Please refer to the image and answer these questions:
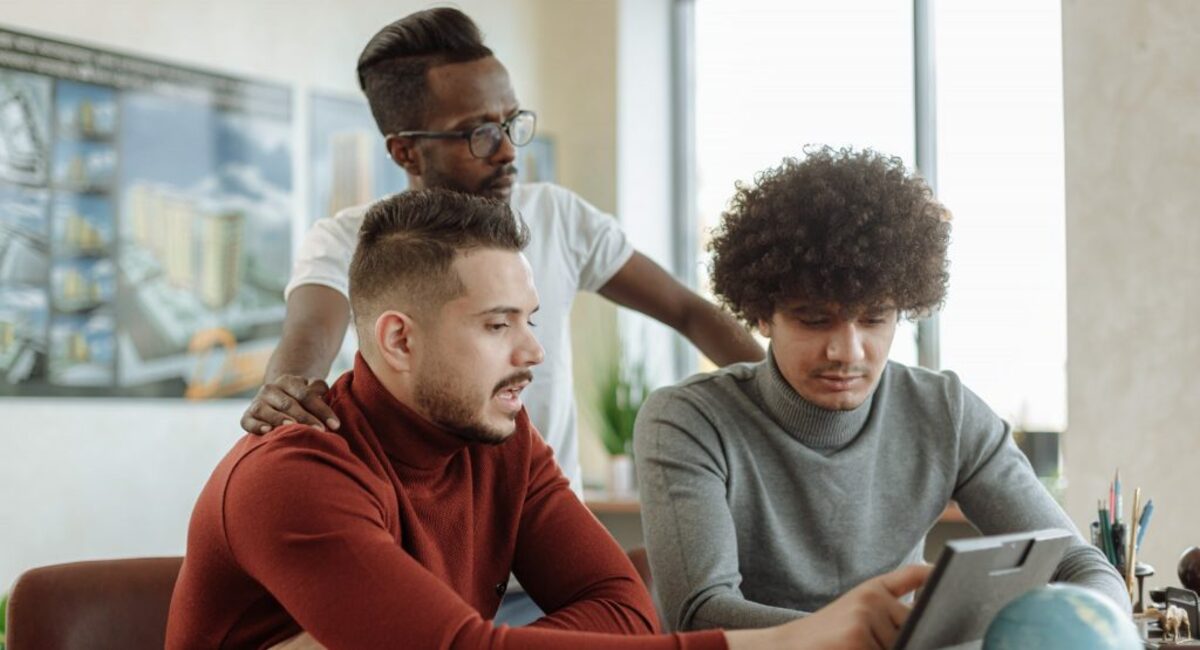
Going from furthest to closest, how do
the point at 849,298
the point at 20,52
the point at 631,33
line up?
the point at 631,33 < the point at 20,52 < the point at 849,298

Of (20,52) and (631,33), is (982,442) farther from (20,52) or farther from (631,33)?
(631,33)

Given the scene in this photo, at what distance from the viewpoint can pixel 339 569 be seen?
136cm

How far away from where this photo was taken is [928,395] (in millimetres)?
2014

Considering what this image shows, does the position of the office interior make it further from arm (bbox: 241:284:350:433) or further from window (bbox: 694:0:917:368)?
arm (bbox: 241:284:350:433)

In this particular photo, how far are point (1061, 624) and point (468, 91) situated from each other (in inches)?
57.0

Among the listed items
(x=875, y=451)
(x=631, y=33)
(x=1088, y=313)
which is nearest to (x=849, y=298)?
(x=875, y=451)

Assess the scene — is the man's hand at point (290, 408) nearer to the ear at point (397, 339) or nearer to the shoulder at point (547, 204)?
the ear at point (397, 339)

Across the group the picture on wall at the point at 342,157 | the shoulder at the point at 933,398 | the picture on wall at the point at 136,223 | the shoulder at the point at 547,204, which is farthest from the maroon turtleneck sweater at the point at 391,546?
the picture on wall at the point at 342,157

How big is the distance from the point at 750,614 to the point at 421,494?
0.40 meters

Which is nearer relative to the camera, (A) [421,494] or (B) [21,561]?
(A) [421,494]

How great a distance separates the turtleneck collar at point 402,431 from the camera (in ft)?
5.12

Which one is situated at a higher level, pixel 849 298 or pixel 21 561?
pixel 849 298

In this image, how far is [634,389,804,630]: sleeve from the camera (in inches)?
65.2

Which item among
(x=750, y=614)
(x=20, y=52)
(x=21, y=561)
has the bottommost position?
(x=21, y=561)
